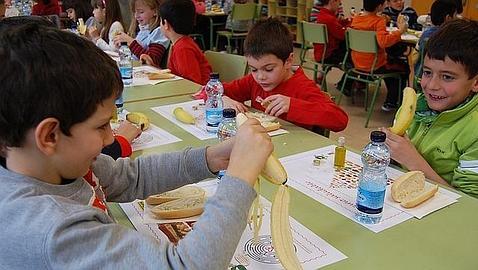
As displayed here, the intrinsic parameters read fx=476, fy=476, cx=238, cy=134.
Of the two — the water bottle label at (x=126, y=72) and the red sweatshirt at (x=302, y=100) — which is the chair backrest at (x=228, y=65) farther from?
the water bottle label at (x=126, y=72)

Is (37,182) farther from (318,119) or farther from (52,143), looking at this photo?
(318,119)

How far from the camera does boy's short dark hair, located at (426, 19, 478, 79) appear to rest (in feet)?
5.13

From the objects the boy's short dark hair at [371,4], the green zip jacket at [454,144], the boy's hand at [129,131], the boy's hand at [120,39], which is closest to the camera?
the green zip jacket at [454,144]

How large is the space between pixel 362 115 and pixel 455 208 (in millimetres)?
3377

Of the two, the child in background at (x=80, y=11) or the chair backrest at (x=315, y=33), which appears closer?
the chair backrest at (x=315, y=33)

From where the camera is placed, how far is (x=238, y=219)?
769mm

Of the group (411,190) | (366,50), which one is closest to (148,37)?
(366,50)

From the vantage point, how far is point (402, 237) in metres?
1.11

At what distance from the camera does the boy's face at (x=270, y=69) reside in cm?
206

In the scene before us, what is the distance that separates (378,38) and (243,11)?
2664 millimetres

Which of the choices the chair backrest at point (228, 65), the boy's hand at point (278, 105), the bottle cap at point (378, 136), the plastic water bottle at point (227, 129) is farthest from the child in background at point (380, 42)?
the bottle cap at point (378, 136)

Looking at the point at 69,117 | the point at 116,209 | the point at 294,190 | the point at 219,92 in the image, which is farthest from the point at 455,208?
the point at 219,92

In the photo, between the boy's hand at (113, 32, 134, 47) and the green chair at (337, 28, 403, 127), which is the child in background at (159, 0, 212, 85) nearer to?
the boy's hand at (113, 32, 134, 47)

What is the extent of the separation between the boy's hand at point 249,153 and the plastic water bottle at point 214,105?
95 cm
